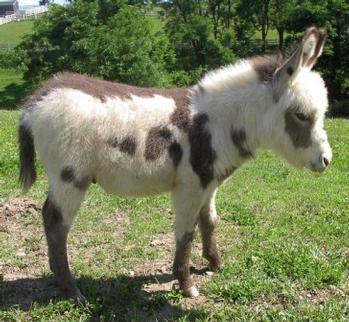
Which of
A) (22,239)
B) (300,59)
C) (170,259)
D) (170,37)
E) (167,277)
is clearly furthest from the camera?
(170,37)

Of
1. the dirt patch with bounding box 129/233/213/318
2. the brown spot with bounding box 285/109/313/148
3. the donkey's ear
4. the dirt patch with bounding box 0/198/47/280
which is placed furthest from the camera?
the dirt patch with bounding box 0/198/47/280

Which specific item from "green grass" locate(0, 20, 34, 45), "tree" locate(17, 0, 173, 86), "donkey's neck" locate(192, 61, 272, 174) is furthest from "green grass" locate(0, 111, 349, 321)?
"green grass" locate(0, 20, 34, 45)

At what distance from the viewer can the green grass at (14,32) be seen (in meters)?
52.8

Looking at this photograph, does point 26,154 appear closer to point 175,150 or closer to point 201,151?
point 175,150

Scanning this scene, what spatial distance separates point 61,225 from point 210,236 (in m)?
1.55

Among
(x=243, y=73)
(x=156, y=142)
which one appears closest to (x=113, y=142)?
(x=156, y=142)

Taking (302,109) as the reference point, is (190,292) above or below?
below

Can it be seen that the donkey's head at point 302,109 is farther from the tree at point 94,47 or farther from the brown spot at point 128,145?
the tree at point 94,47

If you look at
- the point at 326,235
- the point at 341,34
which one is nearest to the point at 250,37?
the point at 341,34

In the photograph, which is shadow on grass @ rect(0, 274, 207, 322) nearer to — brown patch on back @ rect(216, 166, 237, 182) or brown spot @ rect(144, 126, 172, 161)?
brown patch on back @ rect(216, 166, 237, 182)

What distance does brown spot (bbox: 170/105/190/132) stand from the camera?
4.34m

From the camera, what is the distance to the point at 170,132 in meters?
4.32

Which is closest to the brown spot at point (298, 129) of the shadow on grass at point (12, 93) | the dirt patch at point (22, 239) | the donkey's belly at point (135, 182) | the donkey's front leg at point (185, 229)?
the donkey's front leg at point (185, 229)

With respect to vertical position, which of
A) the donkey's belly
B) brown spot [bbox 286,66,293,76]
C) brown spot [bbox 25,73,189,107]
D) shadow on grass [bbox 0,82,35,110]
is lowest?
shadow on grass [bbox 0,82,35,110]
